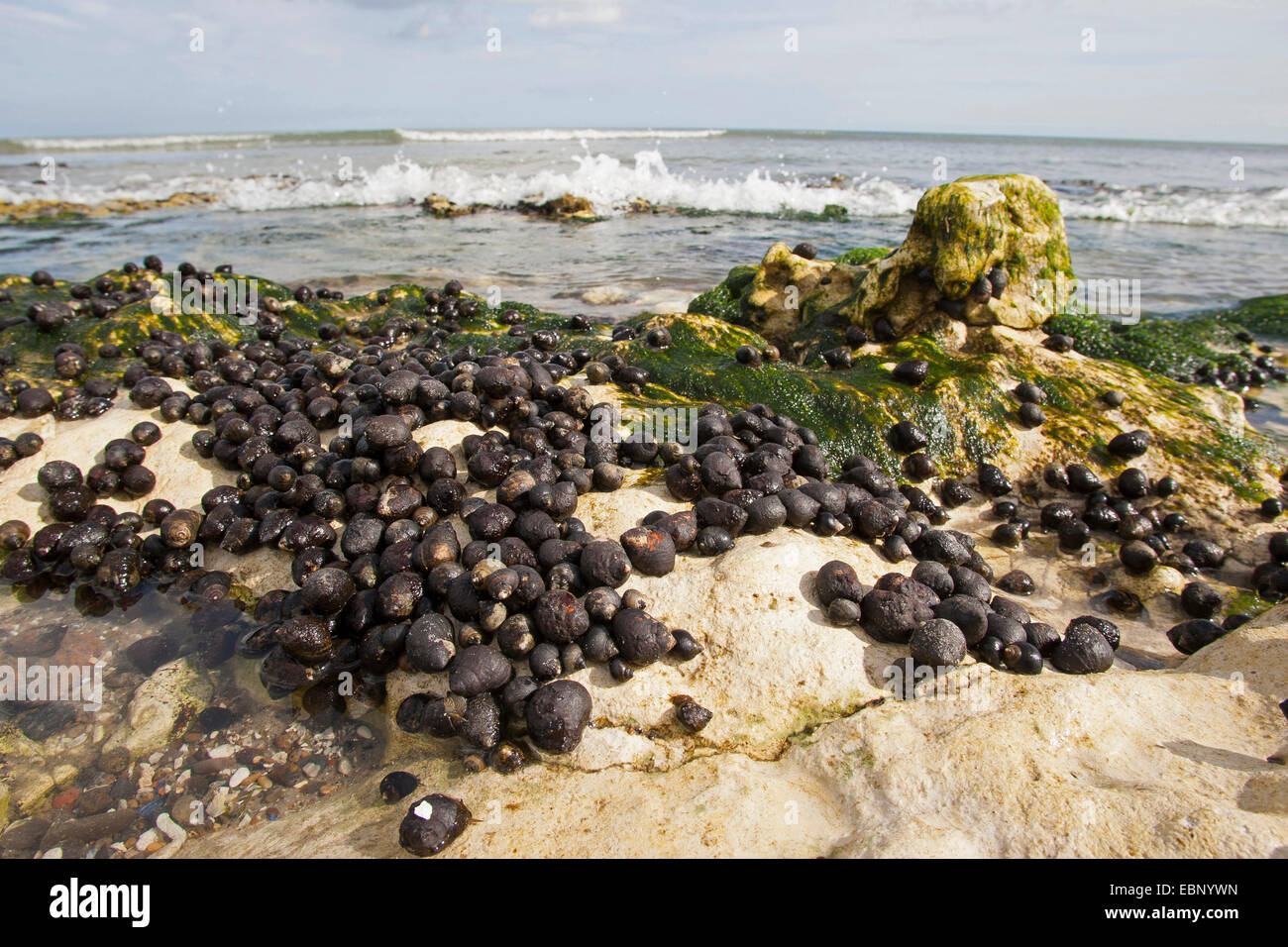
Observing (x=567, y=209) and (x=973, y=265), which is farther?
(x=567, y=209)

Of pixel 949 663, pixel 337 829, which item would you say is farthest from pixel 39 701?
pixel 949 663

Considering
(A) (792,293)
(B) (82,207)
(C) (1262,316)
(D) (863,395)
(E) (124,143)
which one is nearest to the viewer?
(D) (863,395)

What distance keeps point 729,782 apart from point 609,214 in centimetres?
2477

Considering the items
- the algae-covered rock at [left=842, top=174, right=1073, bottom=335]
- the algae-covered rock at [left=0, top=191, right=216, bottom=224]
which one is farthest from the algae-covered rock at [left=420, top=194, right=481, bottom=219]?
the algae-covered rock at [left=842, top=174, right=1073, bottom=335]

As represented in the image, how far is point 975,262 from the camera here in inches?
300

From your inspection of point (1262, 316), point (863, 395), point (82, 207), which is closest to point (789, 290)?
point (863, 395)

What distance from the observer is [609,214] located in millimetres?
25281

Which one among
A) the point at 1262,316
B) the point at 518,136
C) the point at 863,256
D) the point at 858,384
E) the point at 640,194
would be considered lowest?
the point at 858,384

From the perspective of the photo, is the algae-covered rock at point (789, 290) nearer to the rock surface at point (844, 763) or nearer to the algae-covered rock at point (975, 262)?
the algae-covered rock at point (975, 262)

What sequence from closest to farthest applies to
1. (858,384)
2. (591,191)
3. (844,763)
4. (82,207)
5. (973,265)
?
(844,763), (858,384), (973,265), (82,207), (591,191)

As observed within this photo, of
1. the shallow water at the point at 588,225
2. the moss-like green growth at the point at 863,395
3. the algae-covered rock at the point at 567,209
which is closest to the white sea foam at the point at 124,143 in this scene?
the shallow water at the point at 588,225

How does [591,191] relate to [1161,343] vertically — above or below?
above

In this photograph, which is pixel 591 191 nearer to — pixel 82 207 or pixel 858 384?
pixel 82 207
